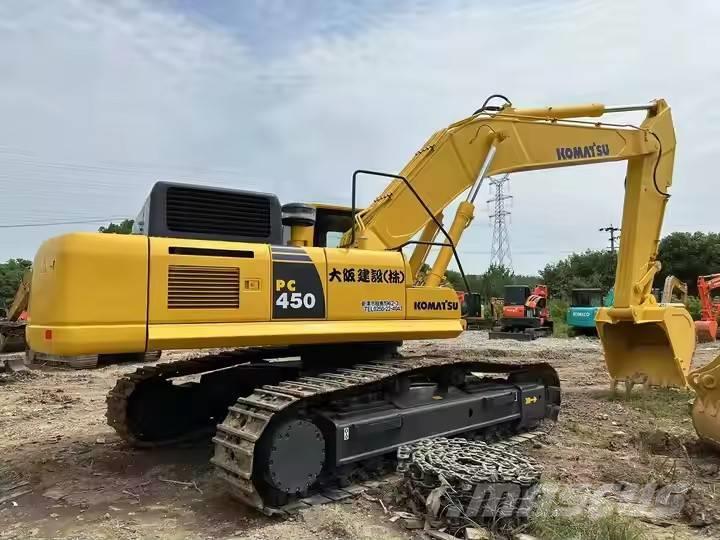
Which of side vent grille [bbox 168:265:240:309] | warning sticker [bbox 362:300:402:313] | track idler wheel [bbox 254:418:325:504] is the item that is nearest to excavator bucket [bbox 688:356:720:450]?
warning sticker [bbox 362:300:402:313]

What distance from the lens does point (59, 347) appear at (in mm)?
4301

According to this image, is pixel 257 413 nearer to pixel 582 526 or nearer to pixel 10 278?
pixel 582 526

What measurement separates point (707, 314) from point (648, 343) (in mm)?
16478

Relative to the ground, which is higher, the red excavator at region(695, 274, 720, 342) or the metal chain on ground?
the red excavator at region(695, 274, 720, 342)

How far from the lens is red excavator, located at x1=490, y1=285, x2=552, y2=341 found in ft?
82.0

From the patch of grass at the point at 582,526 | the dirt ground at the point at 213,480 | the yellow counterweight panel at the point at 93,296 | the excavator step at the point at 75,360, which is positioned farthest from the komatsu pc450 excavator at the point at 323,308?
the patch of grass at the point at 582,526

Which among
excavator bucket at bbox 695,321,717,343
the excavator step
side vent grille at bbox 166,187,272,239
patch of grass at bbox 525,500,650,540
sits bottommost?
patch of grass at bbox 525,500,650,540

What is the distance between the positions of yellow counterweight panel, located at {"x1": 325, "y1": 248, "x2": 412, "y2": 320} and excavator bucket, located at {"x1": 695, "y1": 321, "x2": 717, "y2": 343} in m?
19.2

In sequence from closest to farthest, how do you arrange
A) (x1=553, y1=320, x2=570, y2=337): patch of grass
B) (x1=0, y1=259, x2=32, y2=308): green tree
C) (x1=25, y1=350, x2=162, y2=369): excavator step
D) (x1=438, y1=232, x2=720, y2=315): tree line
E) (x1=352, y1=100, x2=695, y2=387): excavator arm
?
1. (x1=25, y1=350, x2=162, y2=369): excavator step
2. (x1=352, y1=100, x2=695, y2=387): excavator arm
3. (x1=553, y1=320, x2=570, y2=337): patch of grass
4. (x1=0, y1=259, x2=32, y2=308): green tree
5. (x1=438, y1=232, x2=720, y2=315): tree line

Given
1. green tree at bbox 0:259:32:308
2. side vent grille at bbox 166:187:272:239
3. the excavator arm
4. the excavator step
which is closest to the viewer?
the excavator step

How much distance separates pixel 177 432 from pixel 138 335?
276 cm

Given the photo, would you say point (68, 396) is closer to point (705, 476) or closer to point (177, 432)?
point (177, 432)

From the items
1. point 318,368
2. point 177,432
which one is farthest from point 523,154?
point 177,432

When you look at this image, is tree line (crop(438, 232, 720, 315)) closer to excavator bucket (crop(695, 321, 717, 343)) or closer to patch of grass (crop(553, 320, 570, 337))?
patch of grass (crop(553, 320, 570, 337))
